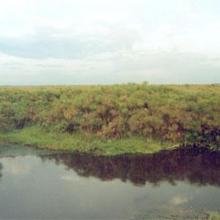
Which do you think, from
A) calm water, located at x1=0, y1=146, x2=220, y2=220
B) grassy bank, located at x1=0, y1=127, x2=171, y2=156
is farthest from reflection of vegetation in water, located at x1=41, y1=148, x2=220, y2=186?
grassy bank, located at x1=0, y1=127, x2=171, y2=156

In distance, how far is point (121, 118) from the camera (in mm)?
34969

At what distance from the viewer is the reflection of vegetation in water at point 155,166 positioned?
2716 centimetres

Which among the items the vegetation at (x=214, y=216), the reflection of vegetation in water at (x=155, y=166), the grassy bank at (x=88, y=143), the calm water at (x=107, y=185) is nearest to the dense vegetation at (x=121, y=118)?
the grassy bank at (x=88, y=143)

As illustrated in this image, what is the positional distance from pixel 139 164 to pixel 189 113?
709 cm

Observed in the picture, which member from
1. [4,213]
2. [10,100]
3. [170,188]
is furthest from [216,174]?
[10,100]

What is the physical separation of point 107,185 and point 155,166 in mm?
4973

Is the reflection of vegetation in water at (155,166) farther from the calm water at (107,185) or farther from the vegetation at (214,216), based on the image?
the vegetation at (214,216)

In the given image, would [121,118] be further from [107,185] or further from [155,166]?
[107,185]

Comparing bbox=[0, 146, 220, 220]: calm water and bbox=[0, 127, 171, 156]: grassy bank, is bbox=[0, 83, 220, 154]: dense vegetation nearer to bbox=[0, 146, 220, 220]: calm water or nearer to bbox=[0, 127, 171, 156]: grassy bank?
bbox=[0, 127, 171, 156]: grassy bank

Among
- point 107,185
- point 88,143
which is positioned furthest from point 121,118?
point 107,185

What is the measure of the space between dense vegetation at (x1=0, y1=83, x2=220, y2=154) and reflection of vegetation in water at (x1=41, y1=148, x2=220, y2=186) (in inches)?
63.6

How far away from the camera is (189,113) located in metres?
34.4

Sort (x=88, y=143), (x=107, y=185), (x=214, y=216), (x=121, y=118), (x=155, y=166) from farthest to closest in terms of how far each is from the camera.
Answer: (x=121, y=118) < (x=88, y=143) < (x=155, y=166) < (x=107, y=185) < (x=214, y=216)

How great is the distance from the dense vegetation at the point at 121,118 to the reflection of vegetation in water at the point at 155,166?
162cm
